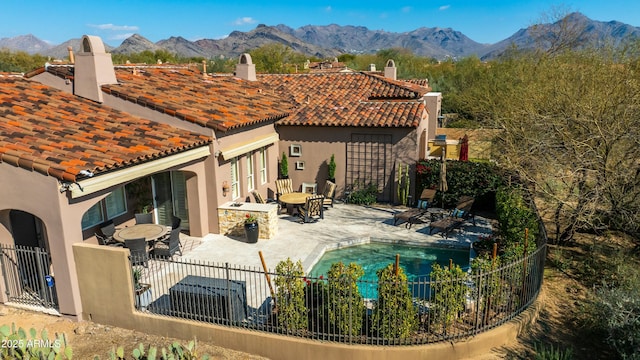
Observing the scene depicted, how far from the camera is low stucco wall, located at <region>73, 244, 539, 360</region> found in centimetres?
970

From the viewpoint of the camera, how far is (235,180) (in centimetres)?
1917

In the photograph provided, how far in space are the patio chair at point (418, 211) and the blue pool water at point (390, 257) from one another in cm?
177

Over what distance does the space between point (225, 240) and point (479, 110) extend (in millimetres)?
21292

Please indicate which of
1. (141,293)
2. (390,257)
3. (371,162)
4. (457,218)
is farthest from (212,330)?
(371,162)

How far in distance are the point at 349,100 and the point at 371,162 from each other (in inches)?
166

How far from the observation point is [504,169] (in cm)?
1945

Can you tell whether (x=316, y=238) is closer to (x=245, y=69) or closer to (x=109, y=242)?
(x=109, y=242)

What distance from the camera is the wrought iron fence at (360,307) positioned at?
32.2 feet

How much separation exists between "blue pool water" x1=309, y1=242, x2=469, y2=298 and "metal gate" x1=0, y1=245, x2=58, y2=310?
7.76 metres

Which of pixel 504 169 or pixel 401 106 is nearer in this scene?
pixel 504 169

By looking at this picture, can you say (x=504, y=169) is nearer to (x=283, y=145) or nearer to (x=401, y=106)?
(x=401, y=106)

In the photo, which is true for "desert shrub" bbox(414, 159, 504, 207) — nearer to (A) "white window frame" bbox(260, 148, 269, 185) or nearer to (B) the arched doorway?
(A) "white window frame" bbox(260, 148, 269, 185)

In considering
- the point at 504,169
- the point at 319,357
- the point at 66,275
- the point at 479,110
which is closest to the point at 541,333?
the point at 319,357

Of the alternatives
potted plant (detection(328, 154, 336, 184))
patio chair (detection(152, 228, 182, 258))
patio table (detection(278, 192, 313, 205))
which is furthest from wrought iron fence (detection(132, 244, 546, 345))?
potted plant (detection(328, 154, 336, 184))
